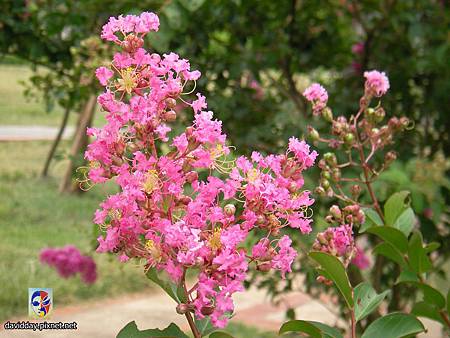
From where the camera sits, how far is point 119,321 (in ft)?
11.1

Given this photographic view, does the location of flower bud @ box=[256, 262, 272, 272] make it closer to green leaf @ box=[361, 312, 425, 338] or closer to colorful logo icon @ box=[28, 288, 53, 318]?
green leaf @ box=[361, 312, 425, 338]

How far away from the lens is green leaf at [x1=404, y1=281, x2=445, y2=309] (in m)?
1.06

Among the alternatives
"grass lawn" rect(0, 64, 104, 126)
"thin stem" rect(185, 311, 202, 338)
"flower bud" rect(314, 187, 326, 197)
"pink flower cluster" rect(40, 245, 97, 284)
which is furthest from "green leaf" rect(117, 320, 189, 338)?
"grass lawn" rect(0, 64, 104, 126)

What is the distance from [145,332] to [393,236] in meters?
0.42

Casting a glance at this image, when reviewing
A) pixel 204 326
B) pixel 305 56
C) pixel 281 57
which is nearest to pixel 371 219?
pixel 204 326

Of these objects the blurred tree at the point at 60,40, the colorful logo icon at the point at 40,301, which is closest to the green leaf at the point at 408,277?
the colorful logo icon at the point at 40,301

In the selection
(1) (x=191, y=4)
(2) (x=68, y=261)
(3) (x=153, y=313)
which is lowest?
(3) (x=153, y=313)

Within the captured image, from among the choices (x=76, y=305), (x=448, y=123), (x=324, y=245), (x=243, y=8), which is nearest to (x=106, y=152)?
(x=324, y=245)

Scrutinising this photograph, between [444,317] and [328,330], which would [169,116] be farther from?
[444,317]

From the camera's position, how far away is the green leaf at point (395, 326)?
2.81ft

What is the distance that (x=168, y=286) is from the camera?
0.80 m

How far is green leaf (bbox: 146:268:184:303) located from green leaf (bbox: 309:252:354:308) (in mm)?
139

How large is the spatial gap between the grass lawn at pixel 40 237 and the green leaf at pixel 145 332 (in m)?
1.54

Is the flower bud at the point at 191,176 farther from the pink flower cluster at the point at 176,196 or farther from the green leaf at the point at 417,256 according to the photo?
the green leaf at the point at 417,256
